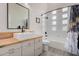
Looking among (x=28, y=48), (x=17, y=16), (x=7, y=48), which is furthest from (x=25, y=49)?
(x=17, y=16)

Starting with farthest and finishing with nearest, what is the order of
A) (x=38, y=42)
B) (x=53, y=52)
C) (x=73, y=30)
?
(x=73, y=30)
(x=38, y=42)
(x=53, y=52)

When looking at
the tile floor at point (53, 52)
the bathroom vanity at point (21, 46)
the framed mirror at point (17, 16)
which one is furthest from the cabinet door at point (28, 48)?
the framed mirror at point (17, 16)

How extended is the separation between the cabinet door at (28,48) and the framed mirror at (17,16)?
0.37 m

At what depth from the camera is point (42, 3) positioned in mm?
2008

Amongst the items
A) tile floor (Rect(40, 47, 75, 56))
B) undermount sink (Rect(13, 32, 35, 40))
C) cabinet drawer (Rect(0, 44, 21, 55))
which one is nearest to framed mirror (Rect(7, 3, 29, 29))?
undermount sink (Rect(13, 32, 35, 40))

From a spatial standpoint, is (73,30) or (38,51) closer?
(38,51)

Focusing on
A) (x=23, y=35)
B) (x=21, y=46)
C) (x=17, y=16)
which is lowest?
(x=21, y=46)

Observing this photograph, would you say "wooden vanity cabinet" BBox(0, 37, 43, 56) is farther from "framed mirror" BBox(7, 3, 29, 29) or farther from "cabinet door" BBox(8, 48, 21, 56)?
"framed mirror" BBox(7, 3, 29, 29)

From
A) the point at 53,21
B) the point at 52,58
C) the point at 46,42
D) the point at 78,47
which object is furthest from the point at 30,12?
the point at 78,47

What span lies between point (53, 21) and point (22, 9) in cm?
72

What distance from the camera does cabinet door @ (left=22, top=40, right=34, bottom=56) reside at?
6.60 ft

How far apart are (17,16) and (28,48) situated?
2.33 ft

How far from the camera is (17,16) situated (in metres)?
2.16

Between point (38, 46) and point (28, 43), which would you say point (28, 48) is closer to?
point (28, 43)
